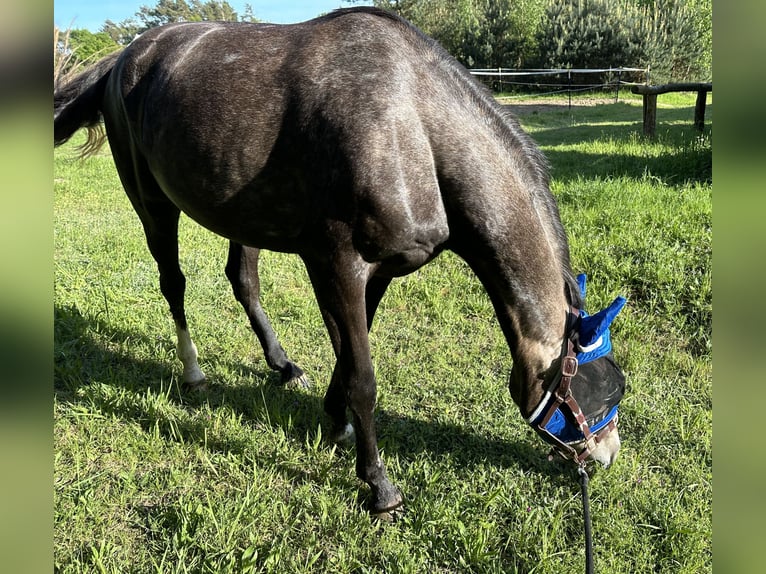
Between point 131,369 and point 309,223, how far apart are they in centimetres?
203

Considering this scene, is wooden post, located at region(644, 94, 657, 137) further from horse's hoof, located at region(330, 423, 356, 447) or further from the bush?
the bush

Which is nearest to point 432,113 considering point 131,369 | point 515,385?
point 515,385

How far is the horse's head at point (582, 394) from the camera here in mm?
2078

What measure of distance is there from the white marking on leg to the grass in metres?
0.10

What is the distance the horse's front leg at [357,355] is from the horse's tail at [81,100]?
206 cm

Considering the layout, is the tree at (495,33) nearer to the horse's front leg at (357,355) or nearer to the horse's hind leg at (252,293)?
the horse's hind leg at (252,293)

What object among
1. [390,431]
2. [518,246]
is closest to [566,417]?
[518,246]

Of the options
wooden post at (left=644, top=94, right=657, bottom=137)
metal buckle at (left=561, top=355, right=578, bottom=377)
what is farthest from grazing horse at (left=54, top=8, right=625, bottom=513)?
wooden post at (left=644, top=94, right=657, bottom=137)

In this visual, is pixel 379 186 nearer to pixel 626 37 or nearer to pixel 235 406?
pixel 235 406

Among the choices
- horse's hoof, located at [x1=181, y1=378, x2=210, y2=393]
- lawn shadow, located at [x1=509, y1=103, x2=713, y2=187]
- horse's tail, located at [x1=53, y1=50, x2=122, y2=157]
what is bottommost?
horse's hoof, located at [x1=181, y1=378, x2=210, y2=393]

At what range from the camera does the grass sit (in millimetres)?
2174

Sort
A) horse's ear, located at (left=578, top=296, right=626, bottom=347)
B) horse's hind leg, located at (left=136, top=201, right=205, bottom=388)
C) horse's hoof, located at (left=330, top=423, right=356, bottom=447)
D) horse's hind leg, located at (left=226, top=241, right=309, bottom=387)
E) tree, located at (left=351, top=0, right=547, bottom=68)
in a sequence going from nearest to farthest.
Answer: horse's ear, located at (left=578, top=296, right=626, bottom=347) → horse's hoof, located at (left=330, top=423, right=356, bottom=447) → horse's hind leg, located at (left=136, top=201, right=205, bottom=388) → horse's hind leg, located at (left=226, top=241, right=309, bottom=387) → tree, located at (left=351, top=0, right=547, bottom=68)

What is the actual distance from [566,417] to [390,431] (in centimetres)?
108
